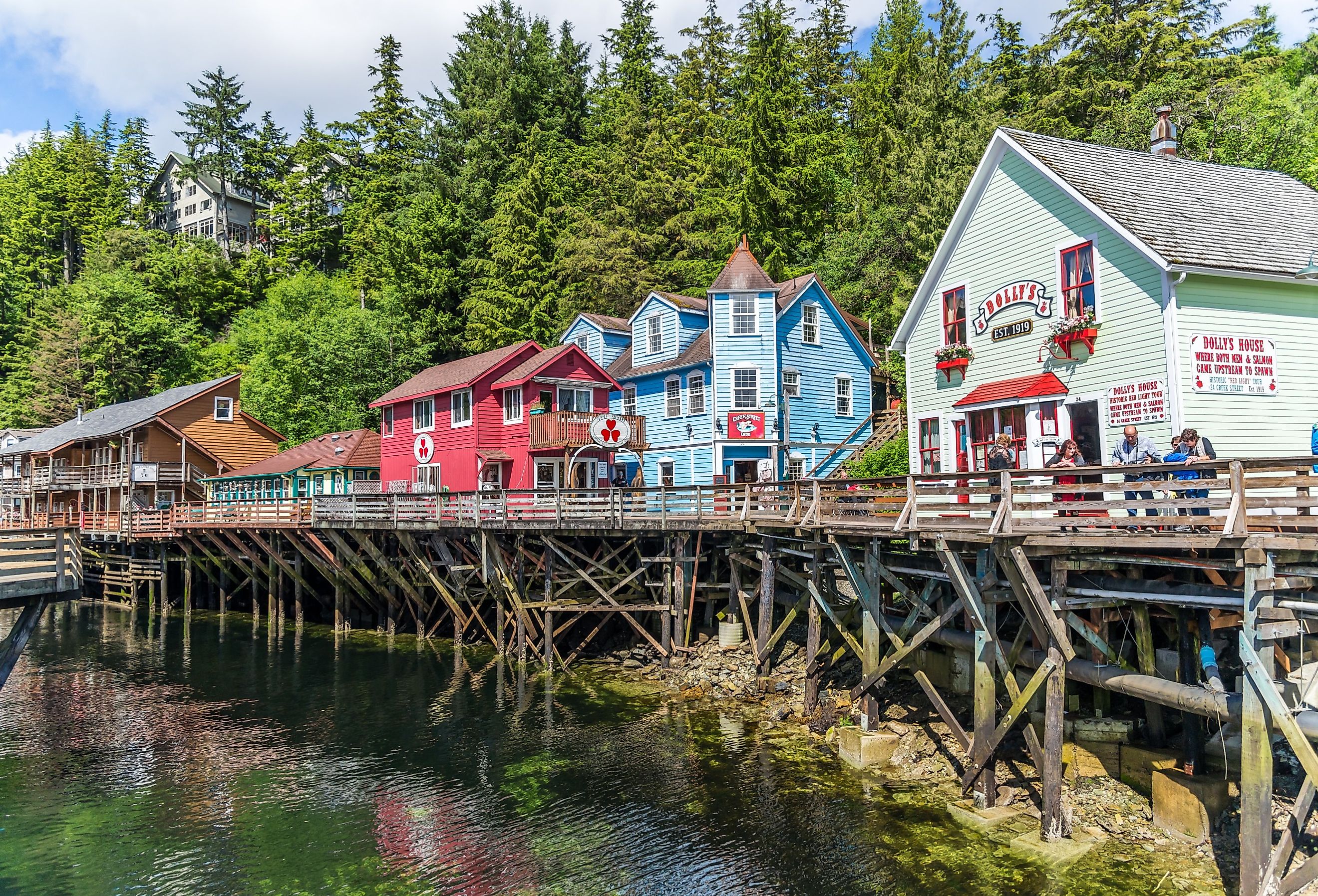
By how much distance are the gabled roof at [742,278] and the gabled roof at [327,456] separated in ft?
61.3

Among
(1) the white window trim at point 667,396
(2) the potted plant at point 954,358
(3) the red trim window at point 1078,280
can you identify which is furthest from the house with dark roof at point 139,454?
(3) the red trim window at point 1078,280

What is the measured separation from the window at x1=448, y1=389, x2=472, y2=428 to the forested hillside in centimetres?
1485

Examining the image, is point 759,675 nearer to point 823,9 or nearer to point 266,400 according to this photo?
point 266,400

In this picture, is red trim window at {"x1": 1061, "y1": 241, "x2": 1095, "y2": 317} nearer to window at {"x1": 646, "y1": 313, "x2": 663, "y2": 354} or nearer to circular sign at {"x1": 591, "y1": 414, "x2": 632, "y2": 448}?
circular sign at {"x1": 591, "y1": 414, "x2": 632, "y2": 448}

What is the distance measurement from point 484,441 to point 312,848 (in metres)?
21.7

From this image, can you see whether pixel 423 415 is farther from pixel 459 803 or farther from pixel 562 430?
pixel 459 803

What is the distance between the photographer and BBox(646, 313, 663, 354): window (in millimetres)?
36750

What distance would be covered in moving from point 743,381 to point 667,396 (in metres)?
3.76

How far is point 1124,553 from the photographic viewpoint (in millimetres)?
11742

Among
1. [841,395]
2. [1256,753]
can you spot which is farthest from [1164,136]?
[1256,753]

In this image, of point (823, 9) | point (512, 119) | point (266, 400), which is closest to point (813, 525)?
point (266, 400)

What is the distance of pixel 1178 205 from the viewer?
1827 centimetres

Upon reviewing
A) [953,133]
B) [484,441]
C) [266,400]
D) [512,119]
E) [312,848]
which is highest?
[512,119]

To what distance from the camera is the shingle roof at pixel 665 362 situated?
3403 centimetres
